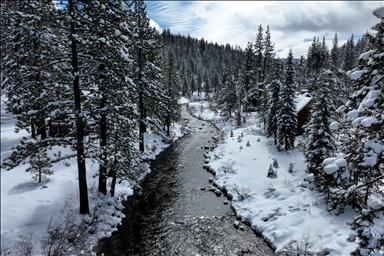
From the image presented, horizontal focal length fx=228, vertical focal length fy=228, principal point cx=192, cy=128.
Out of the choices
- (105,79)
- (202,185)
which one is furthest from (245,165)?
(105,79)

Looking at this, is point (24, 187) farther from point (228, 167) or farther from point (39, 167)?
point (228, 167)

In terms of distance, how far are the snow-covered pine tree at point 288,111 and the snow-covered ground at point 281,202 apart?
1.65m

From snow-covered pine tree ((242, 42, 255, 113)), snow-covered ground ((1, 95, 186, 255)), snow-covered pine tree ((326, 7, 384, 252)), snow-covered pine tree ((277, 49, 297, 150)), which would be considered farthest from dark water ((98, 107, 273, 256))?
snow-covered pine tree ((242, 42, 255, 113))

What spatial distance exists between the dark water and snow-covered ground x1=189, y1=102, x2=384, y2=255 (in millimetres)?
983

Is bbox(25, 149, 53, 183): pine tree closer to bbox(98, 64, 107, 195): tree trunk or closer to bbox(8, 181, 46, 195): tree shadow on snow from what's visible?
bbox(8, 181, 46, 195): tree shadow on snow

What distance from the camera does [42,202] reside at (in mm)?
11891

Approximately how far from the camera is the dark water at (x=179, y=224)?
11.2m

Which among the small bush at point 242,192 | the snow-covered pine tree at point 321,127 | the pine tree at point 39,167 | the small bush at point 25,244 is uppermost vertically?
the snow-covered pine tree at point 321,127

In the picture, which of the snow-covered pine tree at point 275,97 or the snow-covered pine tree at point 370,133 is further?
the snow-covered pine tree at point 275,97

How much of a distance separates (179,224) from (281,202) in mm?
6491

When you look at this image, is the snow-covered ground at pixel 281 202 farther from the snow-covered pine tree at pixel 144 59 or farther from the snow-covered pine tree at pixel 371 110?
the snow-covered pine tree at pixel 144 59

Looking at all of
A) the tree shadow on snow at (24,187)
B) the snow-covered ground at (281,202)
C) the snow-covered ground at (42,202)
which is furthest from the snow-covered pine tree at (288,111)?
the tree shadow on snow at (24,187)

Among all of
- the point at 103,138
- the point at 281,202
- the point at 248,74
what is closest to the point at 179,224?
the point at 281,202

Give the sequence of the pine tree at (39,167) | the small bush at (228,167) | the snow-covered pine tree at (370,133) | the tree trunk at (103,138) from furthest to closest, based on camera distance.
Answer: the small bush at (228,167) < the pine tree at (39,167) < the tree trunk at (103,138) < the snow-covered pine tree at (370,133)
